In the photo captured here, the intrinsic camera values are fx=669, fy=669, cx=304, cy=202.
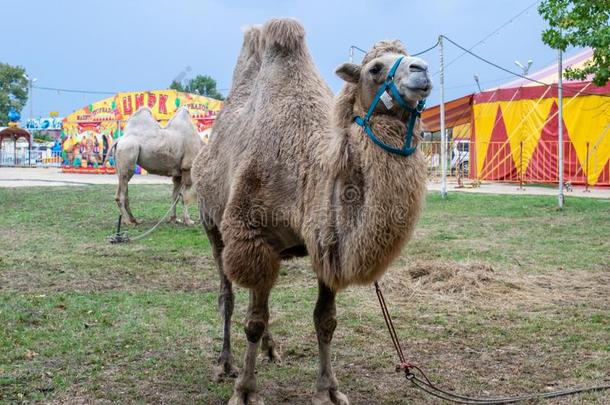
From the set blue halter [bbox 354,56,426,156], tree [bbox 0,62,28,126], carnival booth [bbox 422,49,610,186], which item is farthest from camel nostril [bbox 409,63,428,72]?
tree [bbox 0,62,28,126]

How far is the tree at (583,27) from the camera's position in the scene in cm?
1191

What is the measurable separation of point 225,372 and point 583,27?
33.8 feet

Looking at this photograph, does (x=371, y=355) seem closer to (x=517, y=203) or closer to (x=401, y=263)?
(x=401, y=263)

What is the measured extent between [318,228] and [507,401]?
5.58ft

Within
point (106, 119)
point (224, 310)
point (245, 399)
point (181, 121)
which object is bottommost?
point (245, 399)

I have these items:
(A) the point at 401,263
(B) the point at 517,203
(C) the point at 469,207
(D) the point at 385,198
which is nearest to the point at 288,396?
(D) the point at 385,198

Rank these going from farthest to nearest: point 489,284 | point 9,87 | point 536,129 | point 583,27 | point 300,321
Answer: point 9,87 < point 536,129 < point 583,27 < point 489,284 < point 300,321

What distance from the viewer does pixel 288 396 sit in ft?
14.8

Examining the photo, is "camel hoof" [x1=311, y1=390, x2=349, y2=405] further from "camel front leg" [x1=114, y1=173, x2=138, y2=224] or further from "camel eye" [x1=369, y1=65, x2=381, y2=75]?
"camel front leg" [x1=114, y1=173, x2=138, y2=224]

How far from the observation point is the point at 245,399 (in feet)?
14.3

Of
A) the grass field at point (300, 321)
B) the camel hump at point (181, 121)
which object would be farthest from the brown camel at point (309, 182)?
the camel hump at point (181, 121)

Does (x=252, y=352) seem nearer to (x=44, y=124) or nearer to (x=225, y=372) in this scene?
(x=225, y=372)

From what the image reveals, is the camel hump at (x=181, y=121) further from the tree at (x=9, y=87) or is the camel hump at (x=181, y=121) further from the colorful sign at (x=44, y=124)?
the tree at (x=9, y=87)

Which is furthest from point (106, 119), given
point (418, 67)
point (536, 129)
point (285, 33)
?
point (418, 67)
